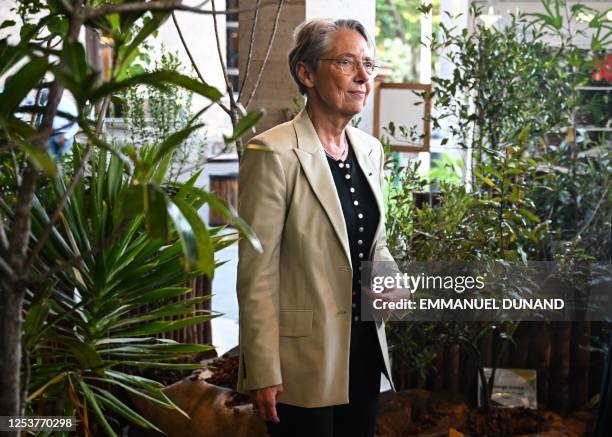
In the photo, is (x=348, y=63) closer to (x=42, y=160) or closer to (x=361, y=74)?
(x=361, y=74)

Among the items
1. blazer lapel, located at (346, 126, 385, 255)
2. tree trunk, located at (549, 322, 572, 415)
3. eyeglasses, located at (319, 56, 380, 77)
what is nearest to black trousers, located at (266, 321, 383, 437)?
blazer lapel, located at (346, 126, 385, 255)

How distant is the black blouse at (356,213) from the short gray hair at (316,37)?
26 centimetres

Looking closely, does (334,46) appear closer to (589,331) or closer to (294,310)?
(294,310)

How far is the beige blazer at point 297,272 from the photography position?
2143mm

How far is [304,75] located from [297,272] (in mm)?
533

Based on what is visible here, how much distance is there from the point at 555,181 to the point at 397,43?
23530 mm

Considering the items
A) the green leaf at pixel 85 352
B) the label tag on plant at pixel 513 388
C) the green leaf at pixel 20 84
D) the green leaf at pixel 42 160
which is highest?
the green leaf at pixel 20 84

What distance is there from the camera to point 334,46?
2.25 m

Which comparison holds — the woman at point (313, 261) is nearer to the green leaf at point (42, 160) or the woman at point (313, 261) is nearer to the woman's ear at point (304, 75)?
the woman's ear at point (304, 75)

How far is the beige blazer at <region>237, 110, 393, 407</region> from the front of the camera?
2143 millimetres

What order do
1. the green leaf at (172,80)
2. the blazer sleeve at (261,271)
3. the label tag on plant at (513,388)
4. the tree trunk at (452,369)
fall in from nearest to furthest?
the green leaf at (172,80) → the blazer sleeve at (261,271) → the label tag on plant at (513,388) → the tree trunk at (452,369)

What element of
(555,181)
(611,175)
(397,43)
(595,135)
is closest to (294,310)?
(611,175)

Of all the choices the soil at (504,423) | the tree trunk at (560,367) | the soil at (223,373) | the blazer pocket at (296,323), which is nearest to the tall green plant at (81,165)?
the blazer pocket at (296,323)

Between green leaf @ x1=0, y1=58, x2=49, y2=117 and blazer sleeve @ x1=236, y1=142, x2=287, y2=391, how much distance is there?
2.55 feet
